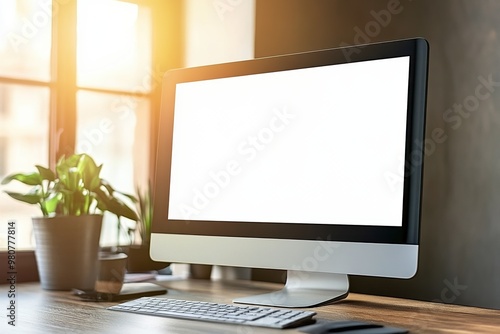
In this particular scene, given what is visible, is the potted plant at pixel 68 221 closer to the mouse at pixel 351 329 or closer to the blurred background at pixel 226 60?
the blurred background at pixel 226 60

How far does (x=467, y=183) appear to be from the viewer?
1.59 metres

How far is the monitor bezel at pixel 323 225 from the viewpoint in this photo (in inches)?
52.4

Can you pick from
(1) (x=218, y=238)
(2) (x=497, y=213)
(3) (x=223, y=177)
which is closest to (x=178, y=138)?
(3) (x=223, y=177)

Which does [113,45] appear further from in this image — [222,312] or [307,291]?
[222,312]

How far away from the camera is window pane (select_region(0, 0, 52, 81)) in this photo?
1.98 m

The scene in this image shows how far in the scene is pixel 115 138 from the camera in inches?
89.4

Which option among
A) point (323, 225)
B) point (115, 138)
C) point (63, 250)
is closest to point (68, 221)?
point (63, 250)

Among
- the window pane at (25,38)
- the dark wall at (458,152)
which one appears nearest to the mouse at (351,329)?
the dark wall at (458,152)

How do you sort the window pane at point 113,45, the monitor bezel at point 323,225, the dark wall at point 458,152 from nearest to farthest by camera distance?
the monitor bezel at point 323,225 → the dark wall at point 458,152 → the window pane at point 113,45

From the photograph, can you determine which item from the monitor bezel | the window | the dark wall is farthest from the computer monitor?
the window

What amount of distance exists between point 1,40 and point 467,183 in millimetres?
1382

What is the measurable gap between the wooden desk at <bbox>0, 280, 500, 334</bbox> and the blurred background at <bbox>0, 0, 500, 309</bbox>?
19 centimetres

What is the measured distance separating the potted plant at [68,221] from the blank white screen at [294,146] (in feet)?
0.86

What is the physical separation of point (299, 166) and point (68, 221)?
2.15 ft
